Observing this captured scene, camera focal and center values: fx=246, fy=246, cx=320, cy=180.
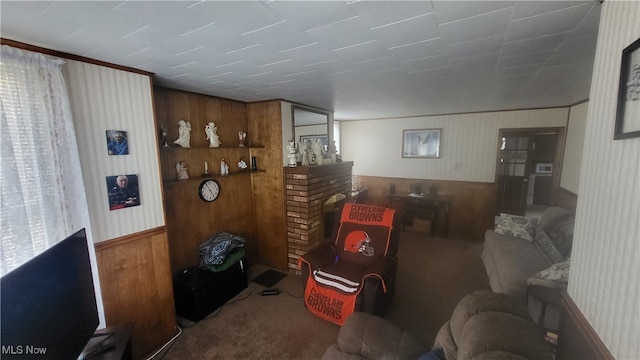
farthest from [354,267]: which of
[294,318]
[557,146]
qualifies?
[557,146]

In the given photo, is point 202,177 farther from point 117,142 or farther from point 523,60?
point 523,60

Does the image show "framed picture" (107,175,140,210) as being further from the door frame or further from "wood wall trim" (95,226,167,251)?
the door frame

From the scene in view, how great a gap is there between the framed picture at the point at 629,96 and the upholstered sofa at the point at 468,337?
785 millimetres

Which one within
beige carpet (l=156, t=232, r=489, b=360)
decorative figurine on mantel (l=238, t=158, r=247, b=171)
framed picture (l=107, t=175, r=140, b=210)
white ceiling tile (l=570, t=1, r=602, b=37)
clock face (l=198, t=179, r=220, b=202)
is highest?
white ceiling tile (l=570, t=1, r=602, b=37)

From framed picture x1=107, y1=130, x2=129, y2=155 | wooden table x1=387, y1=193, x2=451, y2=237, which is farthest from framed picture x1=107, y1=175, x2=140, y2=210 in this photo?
wooden table x1=387, y1=193, x2=451, y2=237

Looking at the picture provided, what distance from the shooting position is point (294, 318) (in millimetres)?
2334

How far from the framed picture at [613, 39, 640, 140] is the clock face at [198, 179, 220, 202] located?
3022mm

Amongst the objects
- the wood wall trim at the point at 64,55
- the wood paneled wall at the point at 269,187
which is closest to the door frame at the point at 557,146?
the wood paneled wall at the point at 269,187

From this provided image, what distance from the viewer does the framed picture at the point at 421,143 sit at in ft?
15.0

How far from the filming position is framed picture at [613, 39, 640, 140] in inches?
31.2

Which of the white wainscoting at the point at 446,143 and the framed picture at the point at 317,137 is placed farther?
the white wainscoting at the point at 446,143

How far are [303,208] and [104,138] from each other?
1.99 meters

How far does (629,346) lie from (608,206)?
1.48 ft

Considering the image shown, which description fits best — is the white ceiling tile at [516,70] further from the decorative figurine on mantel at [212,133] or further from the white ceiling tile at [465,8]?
the decorative figurine on mantel at [212,133]
